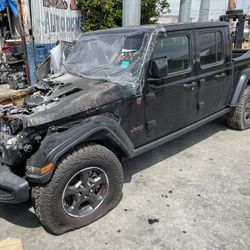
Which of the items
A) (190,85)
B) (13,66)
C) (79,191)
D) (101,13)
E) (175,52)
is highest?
(101,13)

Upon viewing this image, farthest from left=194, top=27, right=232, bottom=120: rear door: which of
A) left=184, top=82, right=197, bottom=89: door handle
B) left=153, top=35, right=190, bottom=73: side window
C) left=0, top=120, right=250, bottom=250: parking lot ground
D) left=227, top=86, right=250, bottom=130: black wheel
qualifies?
left=0, top=120, right=250, bottom=250: parking lot ground

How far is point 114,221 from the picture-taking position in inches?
122

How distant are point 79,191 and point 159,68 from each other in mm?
1565

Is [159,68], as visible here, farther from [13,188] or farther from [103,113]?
[13,188]

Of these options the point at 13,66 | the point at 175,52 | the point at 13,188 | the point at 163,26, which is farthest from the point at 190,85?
the point at 13,66

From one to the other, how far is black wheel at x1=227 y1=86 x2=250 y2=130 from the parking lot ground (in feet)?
2.82

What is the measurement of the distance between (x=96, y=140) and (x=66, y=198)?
2.13ft

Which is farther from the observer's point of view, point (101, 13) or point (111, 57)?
point (101, 13)

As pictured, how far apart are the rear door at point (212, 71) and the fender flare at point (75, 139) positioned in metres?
1.63

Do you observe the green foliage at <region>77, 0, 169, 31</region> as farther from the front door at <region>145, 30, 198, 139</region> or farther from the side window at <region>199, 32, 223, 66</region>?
the front door at <region>145, 30, 198, 139</region>

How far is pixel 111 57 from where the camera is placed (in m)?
3.68

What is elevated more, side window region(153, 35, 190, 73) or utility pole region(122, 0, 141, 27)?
utility pole region(122, 0, 141, 27)

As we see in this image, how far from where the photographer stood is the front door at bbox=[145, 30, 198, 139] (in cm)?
356

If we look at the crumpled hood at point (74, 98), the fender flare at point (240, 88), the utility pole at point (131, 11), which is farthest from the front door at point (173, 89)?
the utility pole at point (131, 11)
